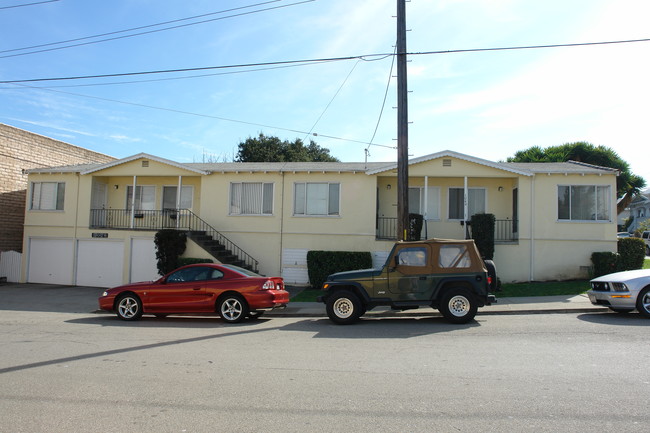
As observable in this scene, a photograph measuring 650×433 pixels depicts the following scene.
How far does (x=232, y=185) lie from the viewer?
19.0 metres

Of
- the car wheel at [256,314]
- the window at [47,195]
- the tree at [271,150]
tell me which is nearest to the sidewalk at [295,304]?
the car wheel at [256,314]

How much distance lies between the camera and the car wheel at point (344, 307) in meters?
10.2

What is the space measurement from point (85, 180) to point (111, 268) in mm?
4081

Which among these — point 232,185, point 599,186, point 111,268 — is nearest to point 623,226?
point 599,186

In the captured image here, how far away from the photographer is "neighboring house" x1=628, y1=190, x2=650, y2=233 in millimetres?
55772

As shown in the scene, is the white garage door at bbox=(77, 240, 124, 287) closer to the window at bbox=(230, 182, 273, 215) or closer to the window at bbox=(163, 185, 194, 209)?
the window at bbox=(163, 185, 194, 209)

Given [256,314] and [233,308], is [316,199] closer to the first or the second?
[256,314]

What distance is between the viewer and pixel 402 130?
12719mm

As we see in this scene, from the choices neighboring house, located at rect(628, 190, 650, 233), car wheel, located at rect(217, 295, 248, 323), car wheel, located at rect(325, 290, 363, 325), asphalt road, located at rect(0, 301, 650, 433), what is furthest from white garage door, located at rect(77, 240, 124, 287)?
neighboring house, located at rect(628, 190, 650, 233)

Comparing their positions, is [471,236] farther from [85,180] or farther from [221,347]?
[85,180]

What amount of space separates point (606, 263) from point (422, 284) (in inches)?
384

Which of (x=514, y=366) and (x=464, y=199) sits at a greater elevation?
(x=464, y=199)

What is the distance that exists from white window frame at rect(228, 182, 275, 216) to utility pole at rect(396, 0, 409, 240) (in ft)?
23.7

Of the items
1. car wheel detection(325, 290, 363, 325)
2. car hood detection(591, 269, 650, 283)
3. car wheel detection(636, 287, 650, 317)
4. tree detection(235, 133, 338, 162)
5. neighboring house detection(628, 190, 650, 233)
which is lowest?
car wheel detection(325, 290, 363, 325)
